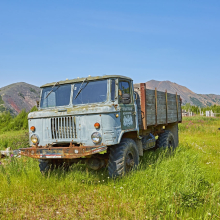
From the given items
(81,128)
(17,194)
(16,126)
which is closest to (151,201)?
(81,128)

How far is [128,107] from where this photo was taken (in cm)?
620

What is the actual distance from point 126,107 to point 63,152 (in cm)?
188

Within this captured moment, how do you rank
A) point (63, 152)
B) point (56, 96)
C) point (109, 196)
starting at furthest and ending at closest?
point (56, 96), point (63, 152), point (109, 196)

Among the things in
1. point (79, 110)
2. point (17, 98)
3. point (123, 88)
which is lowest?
point (79, 110)

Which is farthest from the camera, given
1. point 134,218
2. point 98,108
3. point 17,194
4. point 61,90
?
point 61,90

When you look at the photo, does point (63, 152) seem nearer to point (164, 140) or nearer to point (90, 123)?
point (90, 123)

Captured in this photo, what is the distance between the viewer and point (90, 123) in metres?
5.44

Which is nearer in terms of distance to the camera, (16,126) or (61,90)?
(61,90)

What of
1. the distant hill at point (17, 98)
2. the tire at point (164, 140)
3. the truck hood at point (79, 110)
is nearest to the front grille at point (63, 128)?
the truck hood at point (79, 110)

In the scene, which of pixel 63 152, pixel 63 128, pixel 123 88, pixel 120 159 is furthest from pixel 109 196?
pixel 123 88

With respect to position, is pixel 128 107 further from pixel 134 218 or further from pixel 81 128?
pixel 134 218

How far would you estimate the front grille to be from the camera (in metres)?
5.57

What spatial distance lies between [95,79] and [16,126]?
1708 centimetres

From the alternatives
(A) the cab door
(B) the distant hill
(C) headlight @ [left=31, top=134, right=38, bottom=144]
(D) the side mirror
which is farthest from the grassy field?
(B) the distant hill
